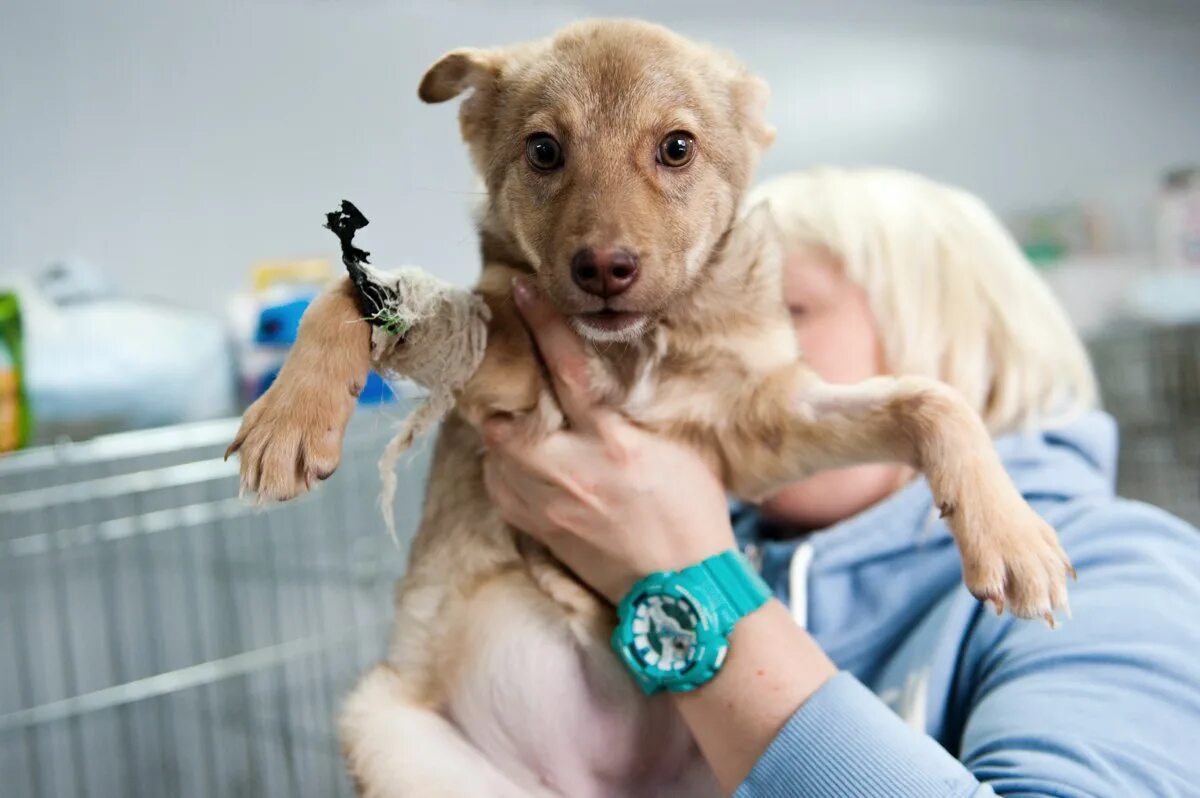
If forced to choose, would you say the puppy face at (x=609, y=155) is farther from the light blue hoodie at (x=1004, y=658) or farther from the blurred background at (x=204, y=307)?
the light blue hoodie at (x=1004, y=658)

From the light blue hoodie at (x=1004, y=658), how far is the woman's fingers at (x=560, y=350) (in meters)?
0.35

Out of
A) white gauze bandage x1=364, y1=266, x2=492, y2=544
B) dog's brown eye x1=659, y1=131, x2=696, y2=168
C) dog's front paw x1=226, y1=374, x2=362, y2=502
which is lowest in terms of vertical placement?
dog's front paw x1=226, y1=374, x2=362, y2=502

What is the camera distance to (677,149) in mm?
912

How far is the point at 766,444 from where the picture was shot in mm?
1024

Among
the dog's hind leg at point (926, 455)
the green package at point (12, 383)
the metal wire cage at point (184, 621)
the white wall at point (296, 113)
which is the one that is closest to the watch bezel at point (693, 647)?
the dog's hind leg at point (926, 455)

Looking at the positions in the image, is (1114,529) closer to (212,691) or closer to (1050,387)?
(1050,387)

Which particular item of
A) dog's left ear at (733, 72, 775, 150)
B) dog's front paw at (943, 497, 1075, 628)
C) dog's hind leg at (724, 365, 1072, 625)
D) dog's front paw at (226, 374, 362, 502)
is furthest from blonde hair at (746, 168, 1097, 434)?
dog's front paw at (226, 374, 362, 502)

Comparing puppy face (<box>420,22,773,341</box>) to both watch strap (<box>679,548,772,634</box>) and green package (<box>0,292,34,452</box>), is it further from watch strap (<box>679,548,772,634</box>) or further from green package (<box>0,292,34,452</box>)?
green package (<box>0,292,34,452</box>)

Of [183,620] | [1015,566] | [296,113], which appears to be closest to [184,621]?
[183,620]

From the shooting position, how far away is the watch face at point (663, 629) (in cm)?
96

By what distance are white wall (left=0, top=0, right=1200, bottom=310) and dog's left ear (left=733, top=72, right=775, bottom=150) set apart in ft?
0.92

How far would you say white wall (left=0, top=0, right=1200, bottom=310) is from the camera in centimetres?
105

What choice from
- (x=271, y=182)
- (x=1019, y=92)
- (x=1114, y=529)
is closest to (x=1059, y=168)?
(x=1019, y=92)

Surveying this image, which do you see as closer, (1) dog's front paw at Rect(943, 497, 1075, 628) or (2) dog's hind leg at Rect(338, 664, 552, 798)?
(1) dog's front paw at Rect(943, 497, 1075, 628)
